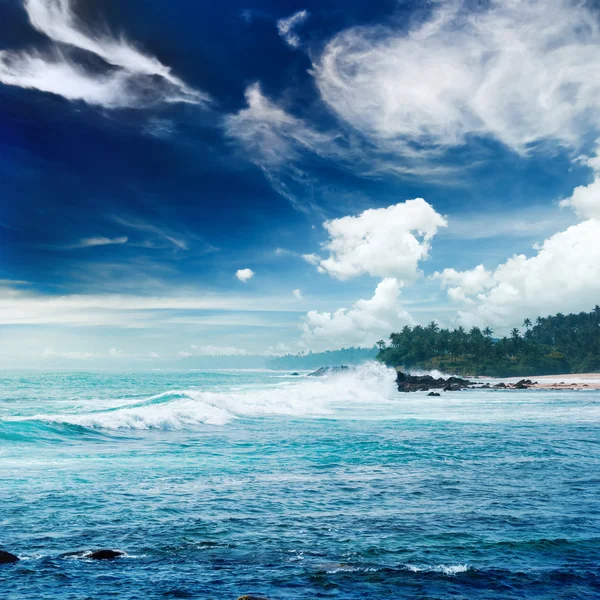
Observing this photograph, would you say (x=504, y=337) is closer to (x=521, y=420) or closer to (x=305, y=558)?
(x=521, y=420)

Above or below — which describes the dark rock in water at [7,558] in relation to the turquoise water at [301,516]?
above

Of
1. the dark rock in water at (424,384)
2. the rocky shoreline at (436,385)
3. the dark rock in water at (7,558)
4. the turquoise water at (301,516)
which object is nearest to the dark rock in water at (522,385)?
the rocky shoreline at (436,385)

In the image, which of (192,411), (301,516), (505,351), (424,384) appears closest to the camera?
(301,516)

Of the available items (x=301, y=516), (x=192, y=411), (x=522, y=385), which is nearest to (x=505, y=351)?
(x=522, y=385)

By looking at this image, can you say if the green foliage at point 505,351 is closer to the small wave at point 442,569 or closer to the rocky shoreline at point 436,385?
the rocky shoreline at point 436,385

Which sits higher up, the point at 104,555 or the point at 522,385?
the point at 104,555

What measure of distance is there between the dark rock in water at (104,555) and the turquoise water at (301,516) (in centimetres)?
23

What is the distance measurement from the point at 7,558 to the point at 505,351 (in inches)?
5906

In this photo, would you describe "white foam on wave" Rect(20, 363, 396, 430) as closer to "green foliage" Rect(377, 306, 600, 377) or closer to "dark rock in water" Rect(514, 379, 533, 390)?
"dark rock in water" Rect(514, 379, 533, 390)

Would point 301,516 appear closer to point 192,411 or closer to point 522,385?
point 192,411

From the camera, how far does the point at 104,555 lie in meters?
8.92

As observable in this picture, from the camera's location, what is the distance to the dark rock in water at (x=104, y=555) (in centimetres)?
886

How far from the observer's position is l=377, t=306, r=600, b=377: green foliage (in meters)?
139

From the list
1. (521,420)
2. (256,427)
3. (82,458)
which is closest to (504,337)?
(521,420)
